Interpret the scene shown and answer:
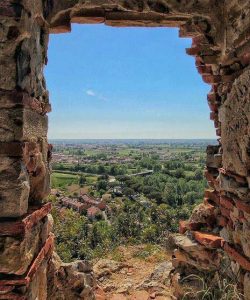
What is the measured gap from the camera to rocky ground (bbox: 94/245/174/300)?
5.59 m

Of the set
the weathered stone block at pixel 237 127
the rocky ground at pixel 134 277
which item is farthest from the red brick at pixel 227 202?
the rocky ground at pixel 134 277

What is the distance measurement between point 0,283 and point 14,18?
2041 millimetres

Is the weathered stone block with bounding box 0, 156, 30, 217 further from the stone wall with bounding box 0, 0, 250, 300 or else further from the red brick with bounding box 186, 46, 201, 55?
the red brick with bounding box 186, 46, 201, 55

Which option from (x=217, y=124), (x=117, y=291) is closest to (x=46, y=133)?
(x=217, y=124)

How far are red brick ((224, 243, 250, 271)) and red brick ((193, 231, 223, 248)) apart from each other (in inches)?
29.7

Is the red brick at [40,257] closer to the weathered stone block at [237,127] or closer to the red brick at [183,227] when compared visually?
the weathered stone block at [237,127]

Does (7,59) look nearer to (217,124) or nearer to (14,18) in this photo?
(14,18)

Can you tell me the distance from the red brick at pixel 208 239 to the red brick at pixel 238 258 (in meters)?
0.75

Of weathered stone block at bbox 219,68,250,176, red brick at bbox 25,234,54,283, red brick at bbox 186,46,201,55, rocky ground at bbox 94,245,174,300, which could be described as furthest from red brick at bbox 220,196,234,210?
rocky ground at bbox 94,245,174,300

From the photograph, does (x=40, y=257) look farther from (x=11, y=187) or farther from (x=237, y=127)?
(x=237, y=127)

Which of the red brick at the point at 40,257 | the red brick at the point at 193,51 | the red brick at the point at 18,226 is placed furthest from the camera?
Answer: the red brick at the point at 193,51

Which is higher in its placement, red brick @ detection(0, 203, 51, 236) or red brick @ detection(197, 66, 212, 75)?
red brick @ detection(197, 66, 212, 75)

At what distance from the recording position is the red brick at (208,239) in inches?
168

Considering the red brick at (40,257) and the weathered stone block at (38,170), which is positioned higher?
the weathered stone block at (38,170)
